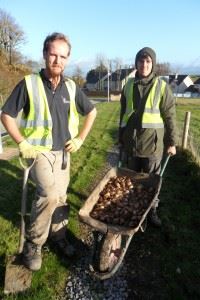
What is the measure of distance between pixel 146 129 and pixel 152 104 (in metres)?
0.37

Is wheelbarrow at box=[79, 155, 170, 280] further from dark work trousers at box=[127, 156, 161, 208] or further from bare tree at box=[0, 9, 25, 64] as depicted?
bare tree at box=[0, 9, 25, 64]

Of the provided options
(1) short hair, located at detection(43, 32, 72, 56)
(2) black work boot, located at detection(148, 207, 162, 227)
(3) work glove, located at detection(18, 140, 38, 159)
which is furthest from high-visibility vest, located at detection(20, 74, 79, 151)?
(2) black work boot, located at detection(148, 207, 162, 227)

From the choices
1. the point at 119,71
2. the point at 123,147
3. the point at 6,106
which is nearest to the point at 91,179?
the point at 123,147

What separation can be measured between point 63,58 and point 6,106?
0.83 m

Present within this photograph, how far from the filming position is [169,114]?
5543mm

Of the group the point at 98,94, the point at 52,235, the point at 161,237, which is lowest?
the point at 98,94

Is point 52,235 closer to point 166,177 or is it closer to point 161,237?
point 161,237

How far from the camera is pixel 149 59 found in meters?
5.23

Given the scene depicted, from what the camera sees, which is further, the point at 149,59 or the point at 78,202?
the point at 78,202

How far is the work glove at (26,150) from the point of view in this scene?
4352 mm

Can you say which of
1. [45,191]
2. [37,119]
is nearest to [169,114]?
[37,119]

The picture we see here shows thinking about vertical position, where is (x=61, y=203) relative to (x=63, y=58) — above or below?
below

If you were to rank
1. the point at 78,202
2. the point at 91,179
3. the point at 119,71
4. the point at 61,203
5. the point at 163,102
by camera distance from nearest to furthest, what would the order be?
the point at 61,203 < the point at 163,102 < the point at 78,202 < the point at 91,179 < the point at 119,71

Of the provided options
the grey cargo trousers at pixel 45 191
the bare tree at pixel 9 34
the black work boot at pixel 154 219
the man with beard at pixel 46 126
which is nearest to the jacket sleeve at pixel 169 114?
the black work boot at pixel 154 219
